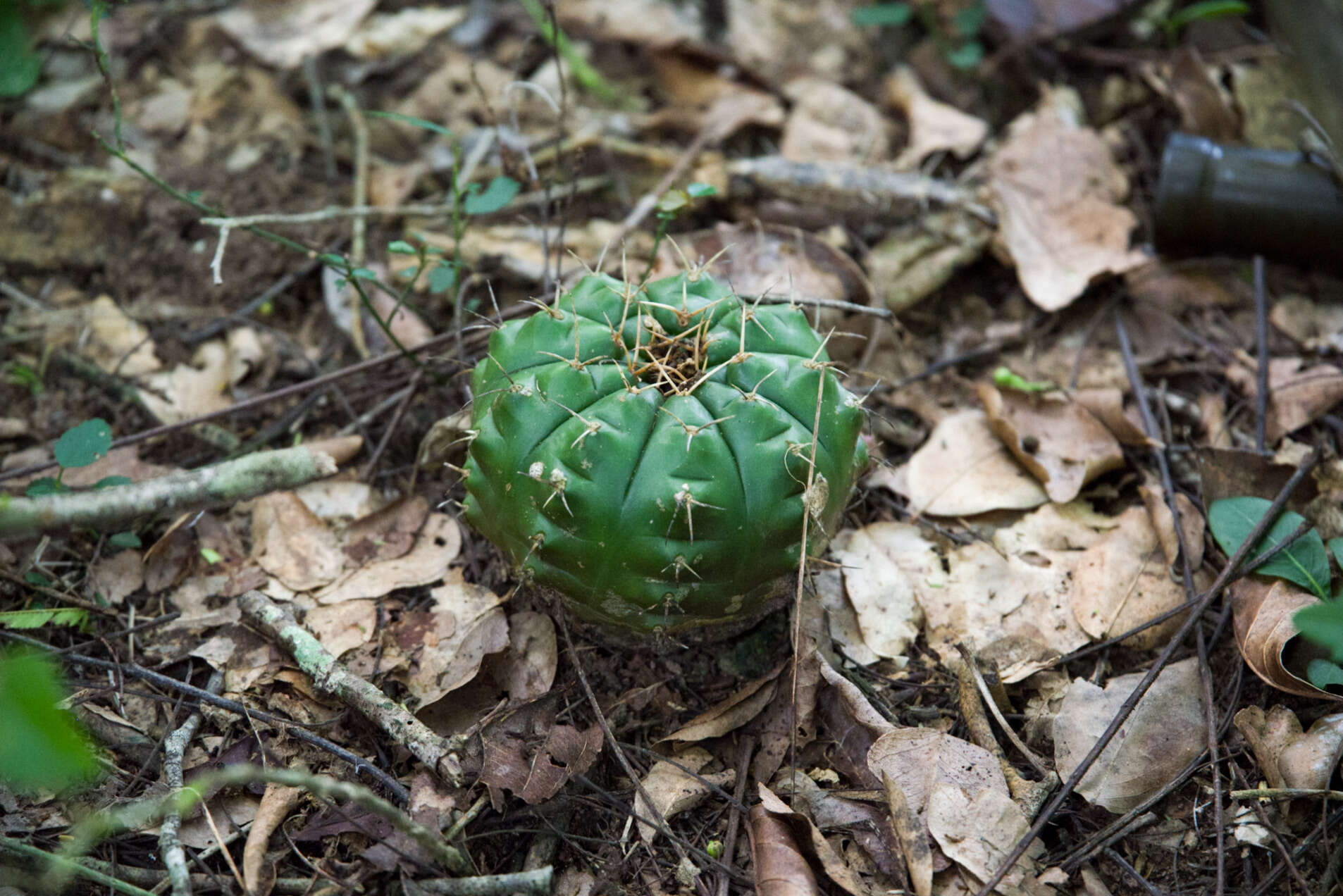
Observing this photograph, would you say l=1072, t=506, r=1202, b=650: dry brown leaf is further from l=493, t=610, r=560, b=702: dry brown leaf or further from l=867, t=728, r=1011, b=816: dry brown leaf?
l=493, t=610, r=560, b=702: dry brown leaf

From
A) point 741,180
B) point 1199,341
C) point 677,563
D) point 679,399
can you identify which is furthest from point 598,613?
point 1199,341

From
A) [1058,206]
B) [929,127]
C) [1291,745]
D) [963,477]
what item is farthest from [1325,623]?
[929,127]

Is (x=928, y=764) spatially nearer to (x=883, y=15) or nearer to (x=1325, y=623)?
(x=1325, y=623)

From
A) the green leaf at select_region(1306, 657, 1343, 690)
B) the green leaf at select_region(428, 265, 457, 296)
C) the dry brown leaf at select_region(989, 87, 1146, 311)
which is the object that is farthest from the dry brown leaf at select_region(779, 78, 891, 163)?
the green leaf at select_region(1306, 657, 1343, 690)

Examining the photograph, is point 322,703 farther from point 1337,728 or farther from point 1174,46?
point 1174,46

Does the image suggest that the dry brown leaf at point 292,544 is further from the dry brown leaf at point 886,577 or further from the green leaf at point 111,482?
the dry brown leaf at point 886,577

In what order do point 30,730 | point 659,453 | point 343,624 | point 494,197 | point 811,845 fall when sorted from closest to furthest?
point 30,730
point 659,453
point 811,845
point 343,624
point 494,197
